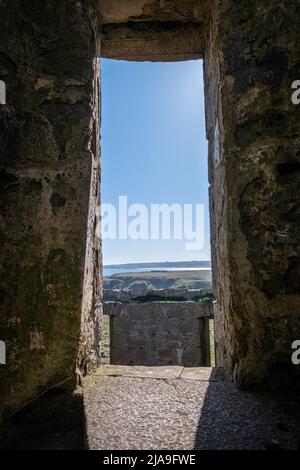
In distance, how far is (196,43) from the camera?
82.1 inches

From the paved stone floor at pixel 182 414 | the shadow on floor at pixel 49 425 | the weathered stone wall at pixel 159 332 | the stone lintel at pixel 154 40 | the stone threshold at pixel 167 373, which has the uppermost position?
the stone lintel at pixel 154 40

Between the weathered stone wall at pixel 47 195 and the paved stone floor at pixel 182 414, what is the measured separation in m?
0.23

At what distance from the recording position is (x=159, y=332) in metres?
7.16

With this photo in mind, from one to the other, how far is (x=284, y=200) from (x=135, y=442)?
106 centimetres

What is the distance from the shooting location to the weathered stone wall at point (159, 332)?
6.95 m

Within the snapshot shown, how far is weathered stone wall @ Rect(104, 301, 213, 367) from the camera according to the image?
695 cm

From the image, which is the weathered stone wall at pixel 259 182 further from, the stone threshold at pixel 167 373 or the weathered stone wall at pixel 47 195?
the weathered stone wall at pixel 47 195

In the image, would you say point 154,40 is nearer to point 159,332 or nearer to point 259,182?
point 259,182

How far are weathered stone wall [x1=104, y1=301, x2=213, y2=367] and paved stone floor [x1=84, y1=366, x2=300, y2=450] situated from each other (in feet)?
18.3

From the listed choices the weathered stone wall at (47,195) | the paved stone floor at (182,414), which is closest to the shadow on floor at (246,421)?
the paved stone floor at (182,414)

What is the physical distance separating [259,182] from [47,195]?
0.94 metres

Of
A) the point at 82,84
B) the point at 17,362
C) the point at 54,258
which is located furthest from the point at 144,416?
the point at 82,84

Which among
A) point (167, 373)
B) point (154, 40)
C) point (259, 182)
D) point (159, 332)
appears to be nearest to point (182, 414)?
point (167, 373)

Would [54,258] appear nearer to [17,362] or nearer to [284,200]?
[17,362]
